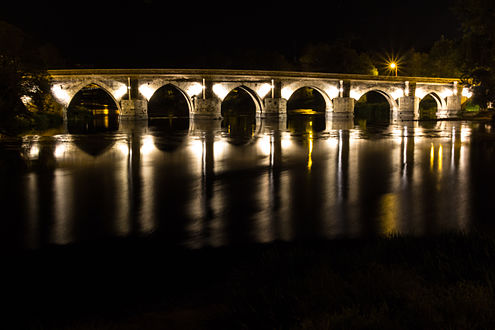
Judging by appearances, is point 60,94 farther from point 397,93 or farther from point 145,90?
point 397,93

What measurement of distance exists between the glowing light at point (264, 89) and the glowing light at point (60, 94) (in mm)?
23196

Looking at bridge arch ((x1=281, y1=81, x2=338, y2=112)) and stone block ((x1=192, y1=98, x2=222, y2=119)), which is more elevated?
bridge arch ((x1=281, y1=81, x2=338, y2=112))

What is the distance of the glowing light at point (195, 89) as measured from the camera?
53.1 meters

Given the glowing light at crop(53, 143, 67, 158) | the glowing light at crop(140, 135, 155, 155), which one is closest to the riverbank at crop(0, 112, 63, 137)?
the glowing light at crop(53, 143, 67, 158)

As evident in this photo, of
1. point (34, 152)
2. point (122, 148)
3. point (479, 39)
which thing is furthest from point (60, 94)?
point (479, 39)

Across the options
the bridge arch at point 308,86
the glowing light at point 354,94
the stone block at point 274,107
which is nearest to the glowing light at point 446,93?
the glowing light at point 354,94

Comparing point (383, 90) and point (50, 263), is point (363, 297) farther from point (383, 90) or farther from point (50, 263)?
point (383, 90)

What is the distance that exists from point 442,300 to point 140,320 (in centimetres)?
298

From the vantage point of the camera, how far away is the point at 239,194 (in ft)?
37.2

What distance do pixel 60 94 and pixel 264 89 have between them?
24554 millimetres

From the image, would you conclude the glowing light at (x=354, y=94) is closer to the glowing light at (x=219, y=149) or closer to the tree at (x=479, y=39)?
the tree at (x=479, y=39)

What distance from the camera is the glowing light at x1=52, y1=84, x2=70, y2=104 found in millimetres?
49516

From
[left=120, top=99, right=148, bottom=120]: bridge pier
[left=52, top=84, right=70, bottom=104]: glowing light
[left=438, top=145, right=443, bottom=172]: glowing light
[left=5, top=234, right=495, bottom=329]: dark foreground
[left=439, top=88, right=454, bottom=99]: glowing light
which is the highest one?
[left=439, top=88, right=454, bottom=99]: glowing light

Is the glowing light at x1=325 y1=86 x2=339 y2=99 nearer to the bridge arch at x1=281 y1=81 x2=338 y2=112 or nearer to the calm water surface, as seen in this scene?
the bridge arch at x1=281 y1=81 x2=338 y2=112
